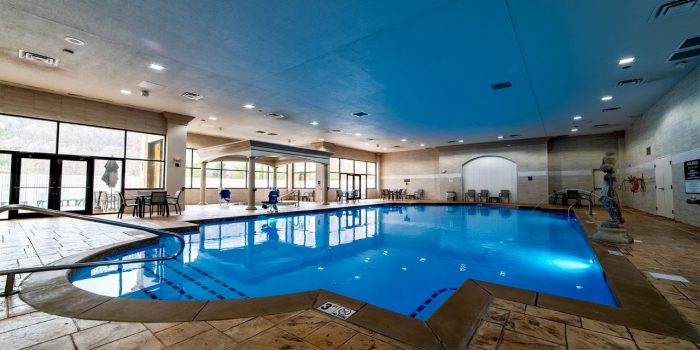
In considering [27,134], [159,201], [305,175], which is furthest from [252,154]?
[305,175]

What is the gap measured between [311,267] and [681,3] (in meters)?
6.31

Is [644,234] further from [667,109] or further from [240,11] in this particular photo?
[240,11]

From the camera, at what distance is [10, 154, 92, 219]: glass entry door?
26.0 ft

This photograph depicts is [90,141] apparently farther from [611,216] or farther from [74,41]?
[611,216]

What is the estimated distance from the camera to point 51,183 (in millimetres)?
8352

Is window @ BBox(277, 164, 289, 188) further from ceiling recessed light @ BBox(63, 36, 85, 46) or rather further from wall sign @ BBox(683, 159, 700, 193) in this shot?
wall sign @ BBox(683, 159, 700, 193)

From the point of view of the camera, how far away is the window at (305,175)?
18.1 m

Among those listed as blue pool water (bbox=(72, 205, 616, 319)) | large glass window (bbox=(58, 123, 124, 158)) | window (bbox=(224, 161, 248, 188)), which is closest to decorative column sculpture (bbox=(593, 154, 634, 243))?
blue pool water (bbox=(72, 205, 616, 319))

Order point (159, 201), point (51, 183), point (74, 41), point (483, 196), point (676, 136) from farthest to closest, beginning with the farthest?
point (483, 196) → point (159, 201) → point (51, 183) → point (676, 136) → point (74, 41)

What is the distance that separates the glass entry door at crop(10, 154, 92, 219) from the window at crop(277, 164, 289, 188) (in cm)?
976

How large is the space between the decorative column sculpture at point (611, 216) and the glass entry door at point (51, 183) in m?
12.9

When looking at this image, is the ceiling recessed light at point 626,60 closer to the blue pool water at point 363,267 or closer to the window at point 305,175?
the blue pool water at point 363,267

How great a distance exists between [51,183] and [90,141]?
5.05 feet

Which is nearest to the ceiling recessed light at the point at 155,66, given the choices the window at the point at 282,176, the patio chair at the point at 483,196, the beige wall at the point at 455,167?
the window at the point at 282,176
